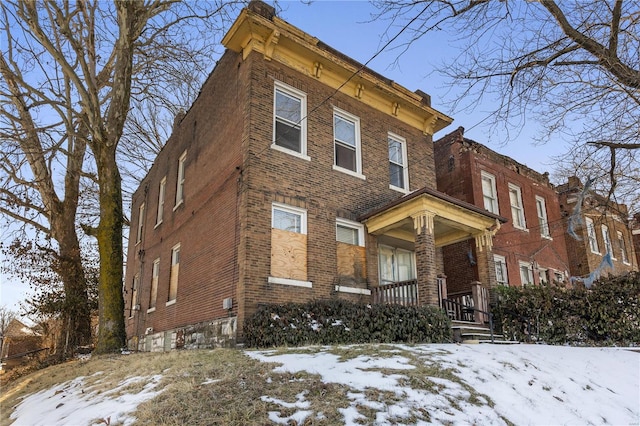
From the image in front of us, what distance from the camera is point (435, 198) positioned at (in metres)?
10.9

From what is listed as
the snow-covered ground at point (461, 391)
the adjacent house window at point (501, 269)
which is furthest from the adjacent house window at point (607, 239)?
the snow-covered ground at point (461, 391)

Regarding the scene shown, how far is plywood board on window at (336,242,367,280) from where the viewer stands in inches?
454

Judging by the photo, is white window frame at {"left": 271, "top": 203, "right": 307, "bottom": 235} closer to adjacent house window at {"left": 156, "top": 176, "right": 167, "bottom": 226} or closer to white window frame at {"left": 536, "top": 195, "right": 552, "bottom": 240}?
adjacent house window at {"left": 156, "top": 176, "right": 167, "bottom": 226}

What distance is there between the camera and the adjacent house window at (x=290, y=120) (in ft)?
37.8

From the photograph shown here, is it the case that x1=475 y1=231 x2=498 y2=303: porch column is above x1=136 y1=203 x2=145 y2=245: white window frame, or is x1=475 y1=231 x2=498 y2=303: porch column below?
below

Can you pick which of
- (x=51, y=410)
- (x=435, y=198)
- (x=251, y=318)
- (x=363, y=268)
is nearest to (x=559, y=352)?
(x=435, y=198)

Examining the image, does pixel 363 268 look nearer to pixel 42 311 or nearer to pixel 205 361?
pixel 205 361

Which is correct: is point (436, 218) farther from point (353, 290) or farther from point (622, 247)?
point (622, 247)

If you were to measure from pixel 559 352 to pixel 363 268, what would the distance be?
5.07 metres

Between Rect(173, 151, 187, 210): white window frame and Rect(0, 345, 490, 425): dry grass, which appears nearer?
Rect(0, 345, 490, 425): dry grass

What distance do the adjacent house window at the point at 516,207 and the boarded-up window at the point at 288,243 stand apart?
39.1 feet

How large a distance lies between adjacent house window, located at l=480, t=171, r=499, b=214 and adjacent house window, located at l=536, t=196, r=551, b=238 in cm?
378

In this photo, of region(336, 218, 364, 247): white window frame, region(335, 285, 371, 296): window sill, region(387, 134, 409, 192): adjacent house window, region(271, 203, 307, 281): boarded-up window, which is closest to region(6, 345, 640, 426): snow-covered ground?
region(271, 203, 307, 281): boarded-up window

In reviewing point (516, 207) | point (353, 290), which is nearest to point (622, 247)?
point (516, 207)
